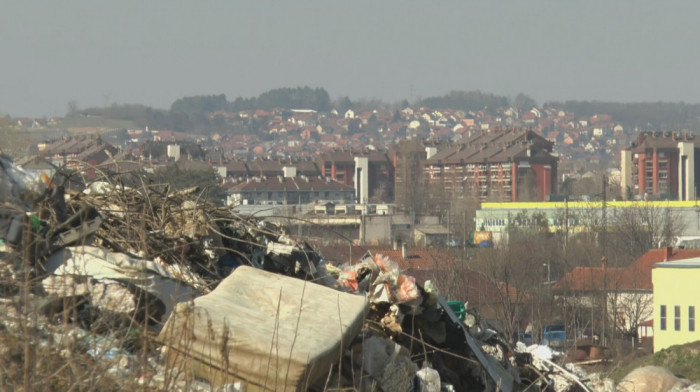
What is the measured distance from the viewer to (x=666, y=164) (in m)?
→ 112

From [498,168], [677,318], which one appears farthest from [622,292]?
[498,168]

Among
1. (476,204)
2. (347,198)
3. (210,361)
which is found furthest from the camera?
(347,198)

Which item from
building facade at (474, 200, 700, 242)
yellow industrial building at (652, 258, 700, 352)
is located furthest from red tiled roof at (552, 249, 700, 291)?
building facade at (474, 200, 700, 242)

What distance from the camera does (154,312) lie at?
455 centimetres

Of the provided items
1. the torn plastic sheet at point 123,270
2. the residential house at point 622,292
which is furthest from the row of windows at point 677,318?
the torn plastic sheet at point 123,270

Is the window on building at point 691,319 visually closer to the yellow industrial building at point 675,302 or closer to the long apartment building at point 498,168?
the yellow industrial building at point 675,302

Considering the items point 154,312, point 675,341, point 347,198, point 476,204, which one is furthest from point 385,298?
point 347,198

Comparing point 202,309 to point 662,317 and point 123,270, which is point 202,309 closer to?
point 123,270

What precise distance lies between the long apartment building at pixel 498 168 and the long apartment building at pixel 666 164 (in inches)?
313

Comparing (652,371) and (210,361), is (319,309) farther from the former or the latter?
(652,371)

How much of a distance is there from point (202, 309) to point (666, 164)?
11125 cm

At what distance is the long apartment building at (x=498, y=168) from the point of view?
107750 millimetres

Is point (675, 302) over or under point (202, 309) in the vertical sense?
under

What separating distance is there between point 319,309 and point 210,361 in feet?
1.93
